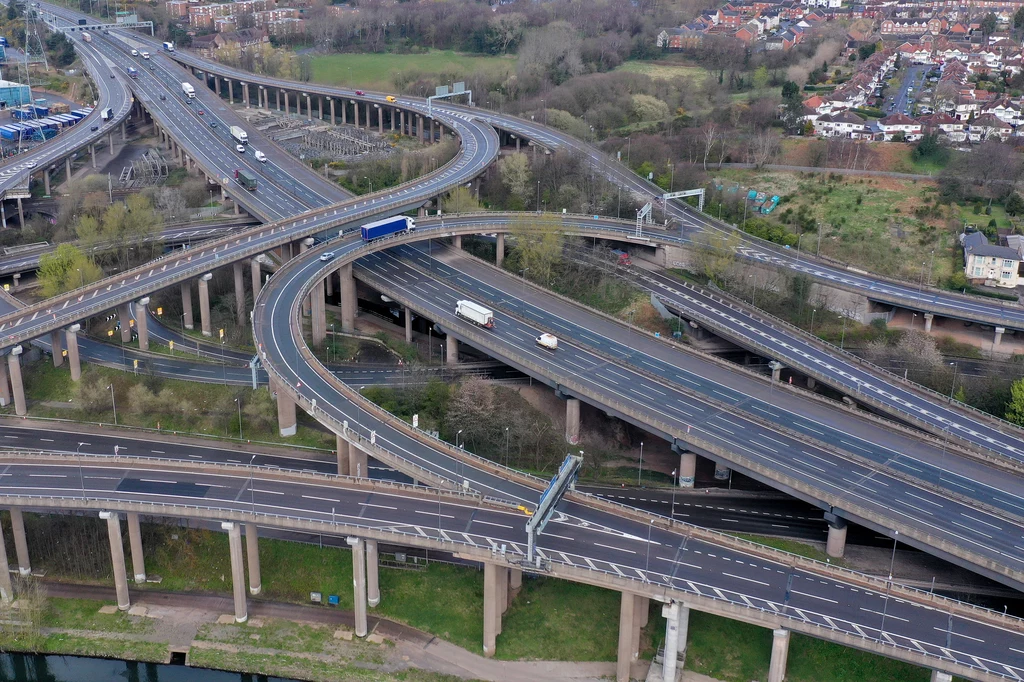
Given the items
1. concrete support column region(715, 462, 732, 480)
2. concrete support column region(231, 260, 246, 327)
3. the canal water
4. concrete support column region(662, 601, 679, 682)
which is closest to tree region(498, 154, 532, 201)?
concrete support column region(231, 260, 246, 327)

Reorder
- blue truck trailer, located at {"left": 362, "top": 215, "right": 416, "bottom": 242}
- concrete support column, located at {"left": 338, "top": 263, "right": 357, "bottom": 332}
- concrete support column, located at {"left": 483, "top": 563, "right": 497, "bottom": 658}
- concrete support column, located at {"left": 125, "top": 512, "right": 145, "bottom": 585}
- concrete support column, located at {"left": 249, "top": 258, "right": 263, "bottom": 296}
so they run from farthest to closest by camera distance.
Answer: blue truck trailer, located at {"left": 362, "top": 215, "right": 416, "bottom": 242}
concrete support column, located at {"left": 249, "top": 258, "right": 263, "bottom": 296}
concrete support column, located at {"left": 338, "top": 263, "right": 357, "bottom": 332}
concrete support column, located at {"left": 125, "top": 512, "right": 145, "bottom": 585}
concrete support column, located at {"left": 483, "top": 563, "right": 497, "bottom": 658}

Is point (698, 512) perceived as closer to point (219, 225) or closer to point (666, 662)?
point (666, 662)

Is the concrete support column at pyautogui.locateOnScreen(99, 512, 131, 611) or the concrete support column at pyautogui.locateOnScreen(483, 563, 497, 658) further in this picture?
the concrete support column at pyautogui.locateOnScreen(99, 512, 131, 611)

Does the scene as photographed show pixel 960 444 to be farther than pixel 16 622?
Yes

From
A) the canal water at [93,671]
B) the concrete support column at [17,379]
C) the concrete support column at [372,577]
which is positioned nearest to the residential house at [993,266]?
the concrete support column at [372,577]

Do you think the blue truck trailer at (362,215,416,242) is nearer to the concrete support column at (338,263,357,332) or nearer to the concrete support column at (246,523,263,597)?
the concrete support column at (338,263,357,332)

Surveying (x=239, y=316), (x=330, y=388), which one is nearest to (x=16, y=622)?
(x=330, y=388)
